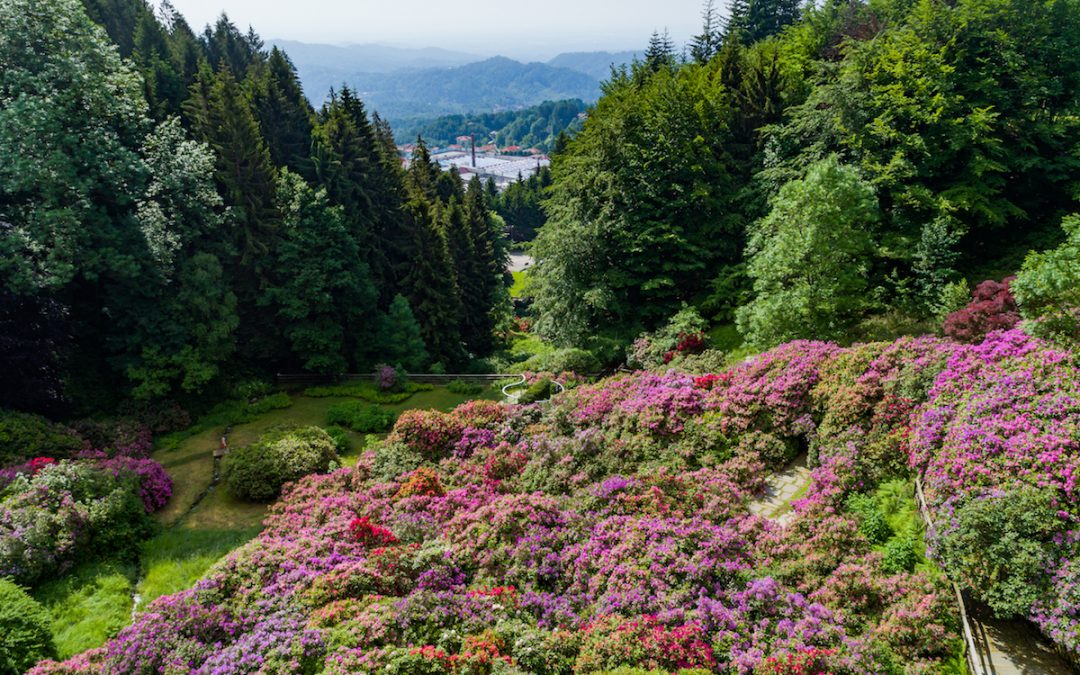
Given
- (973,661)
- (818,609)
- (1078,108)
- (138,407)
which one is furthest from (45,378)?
(1078,108)

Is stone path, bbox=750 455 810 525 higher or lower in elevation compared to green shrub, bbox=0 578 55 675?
higher

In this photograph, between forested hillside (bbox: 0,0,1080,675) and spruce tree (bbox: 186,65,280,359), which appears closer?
forested hillside (bbox: 0,0,1080,675)

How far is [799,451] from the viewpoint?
14.6 meters

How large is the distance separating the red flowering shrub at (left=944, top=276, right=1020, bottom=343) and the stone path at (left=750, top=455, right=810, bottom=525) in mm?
5052

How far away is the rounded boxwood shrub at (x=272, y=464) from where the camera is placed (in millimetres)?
16406

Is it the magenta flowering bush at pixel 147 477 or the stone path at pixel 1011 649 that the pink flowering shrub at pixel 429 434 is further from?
the stone path at pixel 1011 649

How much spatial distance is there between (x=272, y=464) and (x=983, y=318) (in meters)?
19.0

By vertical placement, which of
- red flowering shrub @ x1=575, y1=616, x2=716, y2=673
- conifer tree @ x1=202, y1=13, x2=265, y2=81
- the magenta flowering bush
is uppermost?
conifer tree @ x1=202, y1=13, x2=265, y2=81

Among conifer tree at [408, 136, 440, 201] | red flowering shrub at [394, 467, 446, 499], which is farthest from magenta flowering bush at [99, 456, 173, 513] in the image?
conifer tree at [408, 136, 440, 201]

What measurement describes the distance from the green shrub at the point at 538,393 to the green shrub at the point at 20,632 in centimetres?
1368

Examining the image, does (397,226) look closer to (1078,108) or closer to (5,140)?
(5,140)

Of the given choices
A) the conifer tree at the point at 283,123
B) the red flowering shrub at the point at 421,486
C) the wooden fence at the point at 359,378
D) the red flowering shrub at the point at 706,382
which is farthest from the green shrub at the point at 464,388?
the conifer tree at the point at 283,123

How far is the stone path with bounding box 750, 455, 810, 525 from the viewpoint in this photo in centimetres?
1247

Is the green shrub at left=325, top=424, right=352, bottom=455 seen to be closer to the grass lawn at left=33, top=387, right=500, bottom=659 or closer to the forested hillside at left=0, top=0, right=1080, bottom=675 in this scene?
the forested hillside at left=0, top=0, right=1080, bottom=675
